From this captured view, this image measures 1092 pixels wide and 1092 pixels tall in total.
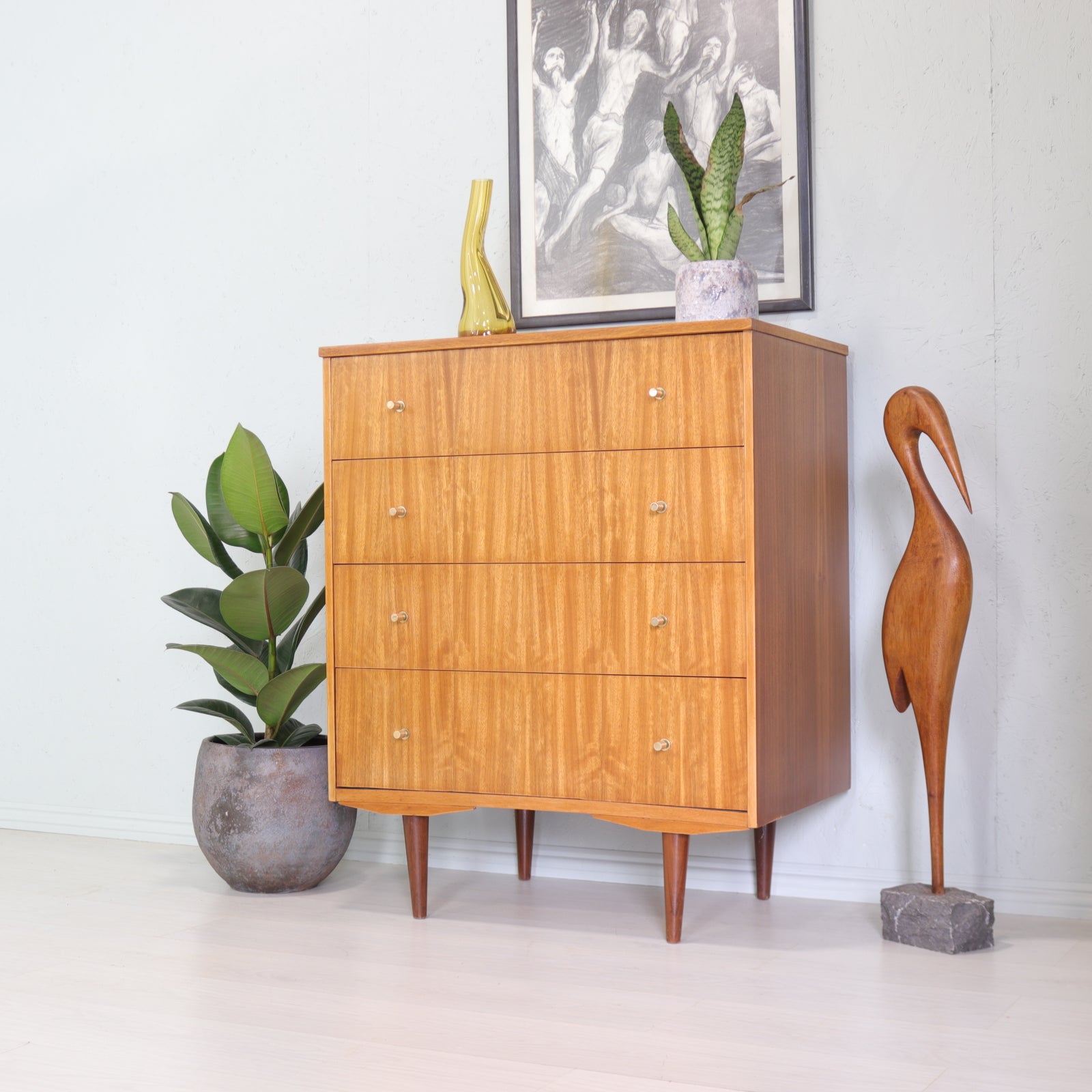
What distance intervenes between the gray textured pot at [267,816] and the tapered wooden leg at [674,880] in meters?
0.77

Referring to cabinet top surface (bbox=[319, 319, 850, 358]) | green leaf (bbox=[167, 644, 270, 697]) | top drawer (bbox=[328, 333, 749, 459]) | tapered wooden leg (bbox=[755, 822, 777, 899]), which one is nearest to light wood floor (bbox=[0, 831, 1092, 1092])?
tapered wooden leg (bbox=[755, 822, 777, 899])

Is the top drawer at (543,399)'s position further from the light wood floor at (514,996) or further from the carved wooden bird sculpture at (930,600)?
the light wood floor at (514,996)

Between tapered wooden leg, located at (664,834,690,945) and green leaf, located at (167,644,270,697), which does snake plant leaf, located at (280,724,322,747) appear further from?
tapered wooden leg, located at (664,834,690,945)

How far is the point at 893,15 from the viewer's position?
8.54ft

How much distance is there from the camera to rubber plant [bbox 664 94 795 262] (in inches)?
93.7

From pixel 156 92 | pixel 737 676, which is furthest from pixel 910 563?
pixel 156 92

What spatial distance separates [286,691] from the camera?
2.69 meters

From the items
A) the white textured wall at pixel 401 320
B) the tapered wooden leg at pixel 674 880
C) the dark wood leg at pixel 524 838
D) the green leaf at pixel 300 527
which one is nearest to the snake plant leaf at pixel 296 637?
the green leaf at pixel 300 527

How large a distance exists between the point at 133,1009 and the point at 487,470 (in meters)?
1.06

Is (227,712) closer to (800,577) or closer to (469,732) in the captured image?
(469,732)

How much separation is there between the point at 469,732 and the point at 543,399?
2.03ft

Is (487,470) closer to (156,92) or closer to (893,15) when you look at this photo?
(893,15)

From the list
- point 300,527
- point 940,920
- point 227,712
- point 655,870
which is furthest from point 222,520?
point 940,920

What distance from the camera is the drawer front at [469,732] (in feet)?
7.73
